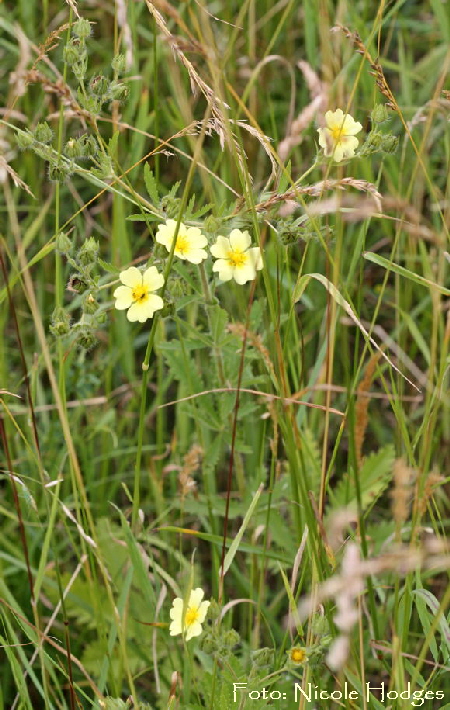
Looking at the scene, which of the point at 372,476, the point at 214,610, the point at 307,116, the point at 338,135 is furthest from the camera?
the point at 372,476

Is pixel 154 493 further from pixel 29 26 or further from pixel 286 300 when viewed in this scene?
pixel 29 26

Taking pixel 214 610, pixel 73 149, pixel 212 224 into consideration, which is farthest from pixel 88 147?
pixel 214 610

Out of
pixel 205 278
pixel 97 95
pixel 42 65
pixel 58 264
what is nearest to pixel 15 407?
pixel 58 264

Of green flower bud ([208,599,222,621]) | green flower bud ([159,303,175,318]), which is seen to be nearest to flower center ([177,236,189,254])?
green flower bud ([159,303,175,318])

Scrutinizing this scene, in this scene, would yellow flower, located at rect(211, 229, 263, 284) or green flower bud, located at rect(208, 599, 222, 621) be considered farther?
yellow flower, located at rect(211, 229, 263, 284)

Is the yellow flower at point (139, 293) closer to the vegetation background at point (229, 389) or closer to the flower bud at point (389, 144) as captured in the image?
the vegetation background at point (229, 389)

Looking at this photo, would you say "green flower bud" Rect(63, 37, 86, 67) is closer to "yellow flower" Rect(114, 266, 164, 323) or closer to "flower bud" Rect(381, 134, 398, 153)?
"yellow flower" Rect(114, 266, 164, 323)

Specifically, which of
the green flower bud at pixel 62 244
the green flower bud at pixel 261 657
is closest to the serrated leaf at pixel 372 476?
the green flower bud at pixel 261 657

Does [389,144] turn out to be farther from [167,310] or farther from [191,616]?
[191,616]
